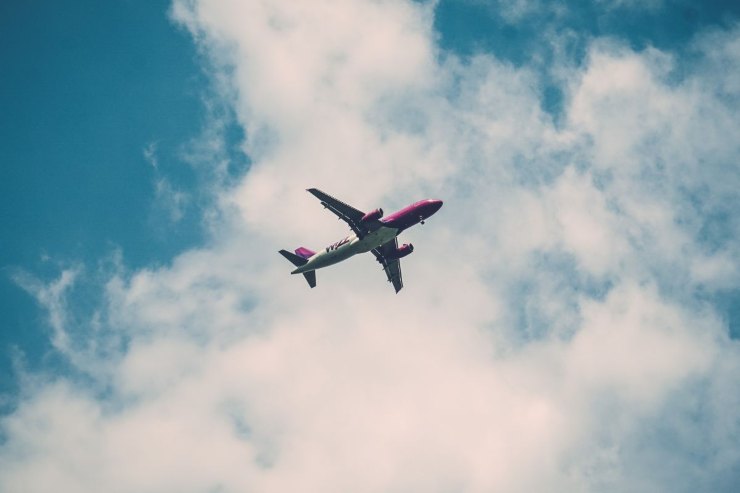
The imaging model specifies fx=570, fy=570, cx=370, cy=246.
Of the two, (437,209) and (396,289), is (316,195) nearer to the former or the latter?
(437,209)

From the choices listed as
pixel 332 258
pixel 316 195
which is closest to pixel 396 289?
pixel 332 258

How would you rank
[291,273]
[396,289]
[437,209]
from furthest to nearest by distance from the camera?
[396,289], [291,273], [437,209]

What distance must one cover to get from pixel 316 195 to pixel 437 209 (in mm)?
16502

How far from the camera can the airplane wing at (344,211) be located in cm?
7725

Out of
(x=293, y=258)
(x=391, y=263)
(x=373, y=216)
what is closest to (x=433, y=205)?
(x=373, y=216)

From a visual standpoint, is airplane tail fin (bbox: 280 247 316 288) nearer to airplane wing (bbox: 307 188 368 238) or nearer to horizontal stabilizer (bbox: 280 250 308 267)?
horizontal stabilizer (bbox: 280 250 308 267)

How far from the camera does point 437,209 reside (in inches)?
3031

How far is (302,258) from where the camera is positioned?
85000mm

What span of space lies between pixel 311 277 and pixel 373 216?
1685cm

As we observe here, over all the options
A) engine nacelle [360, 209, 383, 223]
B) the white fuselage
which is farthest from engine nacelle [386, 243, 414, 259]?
engine nacelle [360, 209, 383, 223]

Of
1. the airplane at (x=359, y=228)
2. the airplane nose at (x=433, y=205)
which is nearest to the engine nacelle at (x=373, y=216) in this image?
the airplane at (x=359, y=228)

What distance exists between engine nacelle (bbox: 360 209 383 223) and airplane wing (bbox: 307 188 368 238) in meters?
0.94

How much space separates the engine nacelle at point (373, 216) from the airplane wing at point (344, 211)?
94 cm

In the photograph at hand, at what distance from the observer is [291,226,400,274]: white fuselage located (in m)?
78.6
